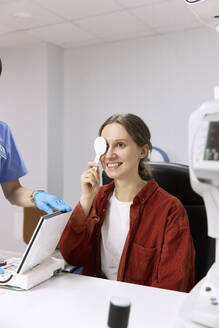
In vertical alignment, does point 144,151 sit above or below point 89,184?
above

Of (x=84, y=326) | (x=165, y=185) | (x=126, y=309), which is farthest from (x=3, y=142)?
(x=126, y=309)

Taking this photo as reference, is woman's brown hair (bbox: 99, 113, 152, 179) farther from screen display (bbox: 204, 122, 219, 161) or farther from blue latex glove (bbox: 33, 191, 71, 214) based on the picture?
screen display (bbox: 204, 122, 219, 161)

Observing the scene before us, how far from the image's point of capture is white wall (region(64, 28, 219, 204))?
11.0ft

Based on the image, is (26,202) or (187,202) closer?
(187,202)

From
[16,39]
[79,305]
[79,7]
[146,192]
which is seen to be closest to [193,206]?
[146,192]

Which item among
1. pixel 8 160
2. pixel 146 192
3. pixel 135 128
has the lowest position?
pixel 146 192

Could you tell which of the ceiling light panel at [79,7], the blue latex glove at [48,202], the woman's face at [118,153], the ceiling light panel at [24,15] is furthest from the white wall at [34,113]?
the woman's face at [118,153]

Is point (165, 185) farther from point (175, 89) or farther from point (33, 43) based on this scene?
point (33, 43)

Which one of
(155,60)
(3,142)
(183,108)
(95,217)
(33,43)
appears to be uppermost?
(33,43)

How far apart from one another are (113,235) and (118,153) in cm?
33

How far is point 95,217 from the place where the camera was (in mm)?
1436

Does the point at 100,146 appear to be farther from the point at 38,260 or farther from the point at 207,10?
the point at 207,10

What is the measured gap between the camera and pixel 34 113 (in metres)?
3.86

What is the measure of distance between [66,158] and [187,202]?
2650 millimetres
